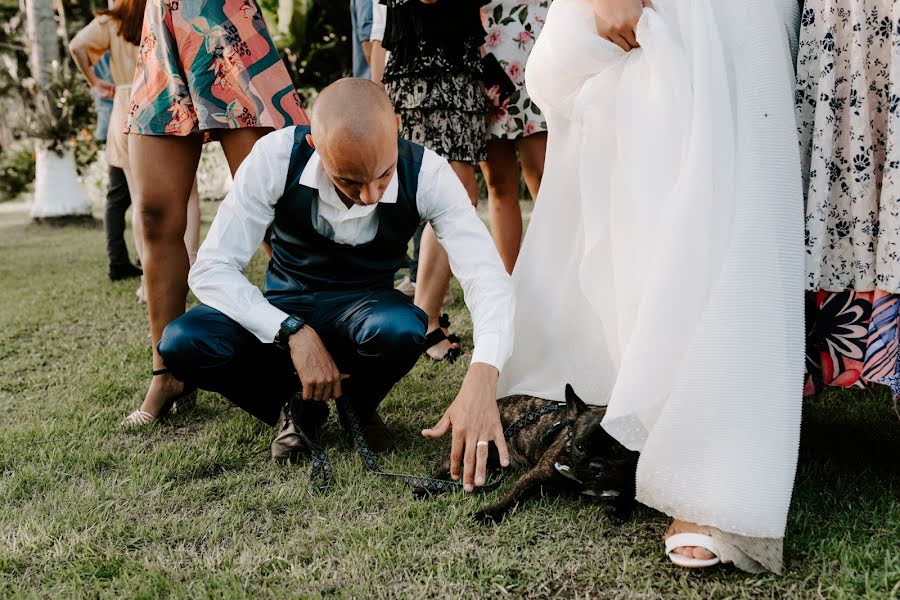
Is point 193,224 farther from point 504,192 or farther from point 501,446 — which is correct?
point 501,446

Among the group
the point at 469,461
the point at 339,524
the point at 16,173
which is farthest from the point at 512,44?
the point at 16,173

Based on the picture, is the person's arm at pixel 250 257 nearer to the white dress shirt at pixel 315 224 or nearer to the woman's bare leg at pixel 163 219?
the white dress shirt at pixel 315 224

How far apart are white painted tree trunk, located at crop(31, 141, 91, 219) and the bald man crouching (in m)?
9.18

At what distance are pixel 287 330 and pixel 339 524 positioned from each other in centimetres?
58

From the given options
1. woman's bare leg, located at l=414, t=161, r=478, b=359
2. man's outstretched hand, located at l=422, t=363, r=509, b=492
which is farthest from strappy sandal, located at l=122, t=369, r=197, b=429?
man's outstretched hand, located at l=422, t=363, r=509, b=492

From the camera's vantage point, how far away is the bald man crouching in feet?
6.91

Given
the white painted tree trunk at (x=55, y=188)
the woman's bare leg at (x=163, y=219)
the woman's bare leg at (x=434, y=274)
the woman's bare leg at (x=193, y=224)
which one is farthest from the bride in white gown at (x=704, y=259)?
the white painted tree trunk at (x=55, y=188)

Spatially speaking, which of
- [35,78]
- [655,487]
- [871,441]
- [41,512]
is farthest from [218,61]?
[35,78]

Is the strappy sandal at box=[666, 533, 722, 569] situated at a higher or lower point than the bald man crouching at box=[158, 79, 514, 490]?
lower

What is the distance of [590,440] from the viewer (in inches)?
80.7

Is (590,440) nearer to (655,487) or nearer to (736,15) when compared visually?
(655,487)

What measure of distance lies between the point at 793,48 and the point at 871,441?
127cm

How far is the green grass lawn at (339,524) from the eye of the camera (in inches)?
68.7

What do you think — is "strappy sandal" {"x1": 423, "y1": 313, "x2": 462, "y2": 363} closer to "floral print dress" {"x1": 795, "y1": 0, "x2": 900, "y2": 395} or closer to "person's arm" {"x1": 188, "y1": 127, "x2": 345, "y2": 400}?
"person's arm" {"x1": 188, "y1": 127, "x2": 345, "y2": 400}
